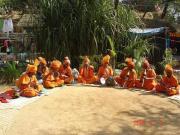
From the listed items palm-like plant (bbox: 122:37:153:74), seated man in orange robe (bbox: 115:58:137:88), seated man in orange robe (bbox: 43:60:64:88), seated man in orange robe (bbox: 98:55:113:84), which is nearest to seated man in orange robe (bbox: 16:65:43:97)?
seated man in orange robe (bbox: 43:60:64:88)

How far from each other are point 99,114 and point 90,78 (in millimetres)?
3061

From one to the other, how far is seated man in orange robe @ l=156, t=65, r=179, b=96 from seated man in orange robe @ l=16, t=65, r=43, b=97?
2758 millimetres

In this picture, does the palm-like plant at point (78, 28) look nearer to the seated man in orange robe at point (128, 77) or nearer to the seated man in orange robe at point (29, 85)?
the seated man in orange robe at point (128, 77)

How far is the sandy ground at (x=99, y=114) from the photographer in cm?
786

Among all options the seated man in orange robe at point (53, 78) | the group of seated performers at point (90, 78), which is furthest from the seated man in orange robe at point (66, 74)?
the seated man in orange robe at point (53, 78)

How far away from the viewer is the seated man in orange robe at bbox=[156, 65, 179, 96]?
396 inches

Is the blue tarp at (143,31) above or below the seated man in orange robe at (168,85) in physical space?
Result: above

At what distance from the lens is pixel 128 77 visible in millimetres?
11125

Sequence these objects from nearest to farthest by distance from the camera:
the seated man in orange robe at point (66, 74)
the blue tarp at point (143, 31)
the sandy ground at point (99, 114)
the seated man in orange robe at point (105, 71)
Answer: the sandy ground at point (99, 114) → the seated man in orange robe at point (66, 74) → the seated man in orange robe at point (105, 71) → the blue tarp at point (143, 31)

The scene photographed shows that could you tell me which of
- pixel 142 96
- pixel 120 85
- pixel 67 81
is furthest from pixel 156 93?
pixel 67 81

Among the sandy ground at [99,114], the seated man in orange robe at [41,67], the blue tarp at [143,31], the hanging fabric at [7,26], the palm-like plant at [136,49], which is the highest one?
the hanging fabric at [7,26]

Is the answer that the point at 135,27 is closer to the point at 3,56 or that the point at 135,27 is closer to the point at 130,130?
the point at 3,56

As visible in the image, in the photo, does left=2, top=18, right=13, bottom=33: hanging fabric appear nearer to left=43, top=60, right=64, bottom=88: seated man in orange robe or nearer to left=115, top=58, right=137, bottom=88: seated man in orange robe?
left=43, top=60, right=64, bottom=88: seated man in orange robe

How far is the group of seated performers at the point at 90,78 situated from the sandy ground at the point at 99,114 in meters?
0.44
